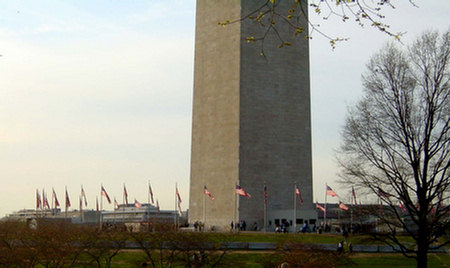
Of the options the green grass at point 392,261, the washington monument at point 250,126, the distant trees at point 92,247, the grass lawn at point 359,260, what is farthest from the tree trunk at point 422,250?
the washington monument at point 250,126

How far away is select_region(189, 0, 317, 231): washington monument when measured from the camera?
74.8 m

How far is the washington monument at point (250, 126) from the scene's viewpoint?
74.8 m

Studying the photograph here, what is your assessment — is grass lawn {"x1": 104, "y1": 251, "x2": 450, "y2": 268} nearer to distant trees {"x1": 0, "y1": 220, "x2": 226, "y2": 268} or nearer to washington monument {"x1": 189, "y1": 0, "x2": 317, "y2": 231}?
distant trees {"x1": 0, "y1": 220, "x2": 226, "y2": 268}

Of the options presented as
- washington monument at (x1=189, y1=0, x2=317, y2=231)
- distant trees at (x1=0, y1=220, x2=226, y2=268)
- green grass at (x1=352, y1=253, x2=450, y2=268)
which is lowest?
green grass at (x1=352, y1=253, x2=450, y2=268)

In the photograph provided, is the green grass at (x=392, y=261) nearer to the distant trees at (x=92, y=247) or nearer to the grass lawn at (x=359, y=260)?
the grass lawn at (x=359, y=260)

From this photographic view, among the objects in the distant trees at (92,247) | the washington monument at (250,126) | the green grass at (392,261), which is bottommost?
the green grass at (392,261)

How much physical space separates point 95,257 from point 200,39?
47.1 meters

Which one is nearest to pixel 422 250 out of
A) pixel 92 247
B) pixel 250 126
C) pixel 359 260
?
pixel 92 247

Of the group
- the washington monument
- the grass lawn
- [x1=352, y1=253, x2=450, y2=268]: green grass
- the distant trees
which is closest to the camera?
the distant trees

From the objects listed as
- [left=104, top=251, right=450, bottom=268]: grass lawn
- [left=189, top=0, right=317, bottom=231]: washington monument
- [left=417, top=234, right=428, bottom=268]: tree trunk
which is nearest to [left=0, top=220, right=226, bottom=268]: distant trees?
[left=104, top=251, right=450, bottom=268]: grass lawn

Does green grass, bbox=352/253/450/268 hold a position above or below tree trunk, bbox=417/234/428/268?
below

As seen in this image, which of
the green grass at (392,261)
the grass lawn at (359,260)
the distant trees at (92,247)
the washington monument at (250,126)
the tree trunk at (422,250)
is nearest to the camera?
the tree trunk at (422,250)

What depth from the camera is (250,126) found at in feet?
249

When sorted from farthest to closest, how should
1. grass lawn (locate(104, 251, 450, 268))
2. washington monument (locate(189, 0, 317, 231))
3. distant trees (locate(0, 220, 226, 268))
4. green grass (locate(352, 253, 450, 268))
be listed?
washington monument (locate(189, 0, 317, 231)), green grass (locate(352, 253, 450, 268)), grass lawn (locate(104, 251, 450, 268)), distant trees (locate(0, 220, 226, 268))
